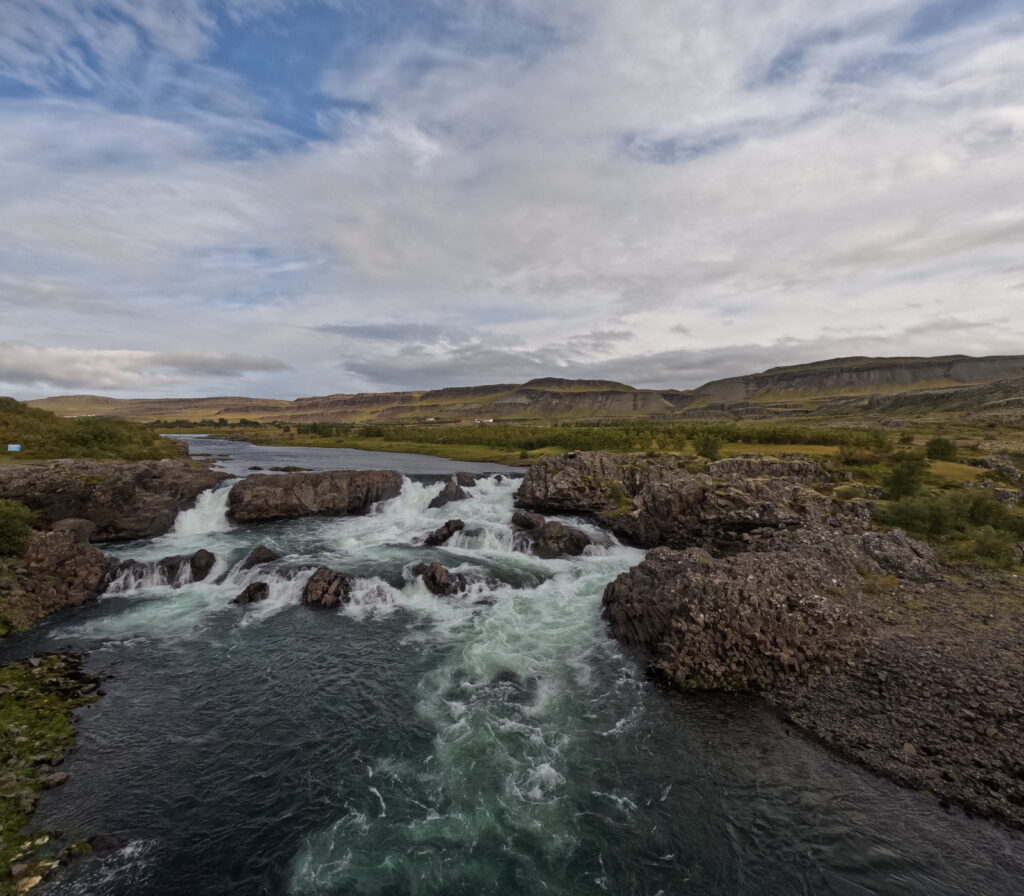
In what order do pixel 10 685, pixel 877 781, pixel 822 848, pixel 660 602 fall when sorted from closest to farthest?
pixel 822 848 < pixel 877 781 < pixel 10 685 < pixel 660 602

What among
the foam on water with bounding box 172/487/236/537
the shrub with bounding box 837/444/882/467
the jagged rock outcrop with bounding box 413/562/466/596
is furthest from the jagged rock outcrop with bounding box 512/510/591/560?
the shrub with bounding box 837/444/882/467

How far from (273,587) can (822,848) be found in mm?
31471

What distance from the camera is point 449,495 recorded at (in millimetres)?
56469

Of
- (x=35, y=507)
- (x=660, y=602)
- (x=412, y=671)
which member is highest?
(x=35, y=507)

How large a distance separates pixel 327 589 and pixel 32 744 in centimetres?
1515

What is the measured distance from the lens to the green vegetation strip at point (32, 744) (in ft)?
41.4

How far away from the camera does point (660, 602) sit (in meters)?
25.4

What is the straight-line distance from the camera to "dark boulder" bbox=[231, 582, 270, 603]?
102 feet

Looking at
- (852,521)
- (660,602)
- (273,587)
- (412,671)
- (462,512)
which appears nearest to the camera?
(412,671)

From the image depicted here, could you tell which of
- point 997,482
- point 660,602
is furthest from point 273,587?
point 997,482

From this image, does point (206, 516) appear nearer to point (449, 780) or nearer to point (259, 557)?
point (259, 557)

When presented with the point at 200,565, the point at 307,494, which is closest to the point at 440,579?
the point at 200,565

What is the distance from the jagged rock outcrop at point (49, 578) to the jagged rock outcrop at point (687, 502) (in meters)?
38.7

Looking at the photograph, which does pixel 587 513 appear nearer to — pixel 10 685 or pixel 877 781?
pixel 877 781
